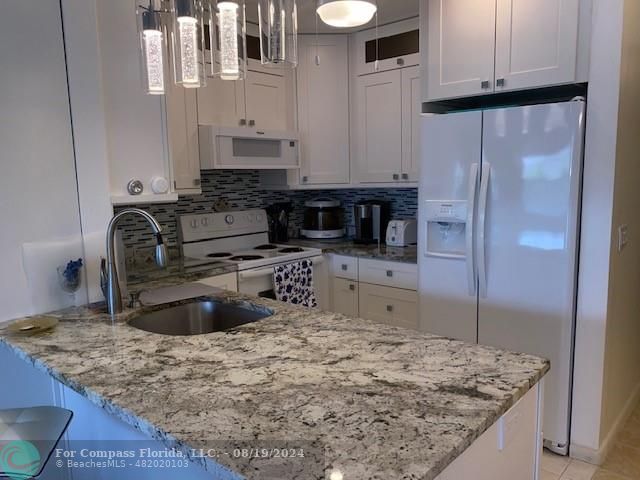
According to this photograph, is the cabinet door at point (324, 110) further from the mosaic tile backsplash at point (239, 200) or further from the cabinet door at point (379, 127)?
the mosaic tile backsplash at point (239, 200)

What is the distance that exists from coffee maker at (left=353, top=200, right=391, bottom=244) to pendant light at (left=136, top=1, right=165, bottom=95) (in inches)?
91.1

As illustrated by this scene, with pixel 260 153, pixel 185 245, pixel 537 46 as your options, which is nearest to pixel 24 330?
pixel 185 245

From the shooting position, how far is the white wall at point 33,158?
1.68 meters

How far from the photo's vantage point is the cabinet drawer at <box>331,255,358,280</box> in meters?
3.35

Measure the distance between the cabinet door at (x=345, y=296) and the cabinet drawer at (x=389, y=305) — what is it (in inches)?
2.0

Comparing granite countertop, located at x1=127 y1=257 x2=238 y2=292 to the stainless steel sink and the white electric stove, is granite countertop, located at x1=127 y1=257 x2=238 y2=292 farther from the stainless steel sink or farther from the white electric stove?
the stainless steel sink

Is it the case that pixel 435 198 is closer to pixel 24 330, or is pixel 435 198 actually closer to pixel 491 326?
pixel 491 326

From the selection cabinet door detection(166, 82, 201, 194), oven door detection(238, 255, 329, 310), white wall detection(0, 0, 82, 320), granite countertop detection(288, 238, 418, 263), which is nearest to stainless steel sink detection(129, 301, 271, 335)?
white wall detection(0, 0, 82, 320)

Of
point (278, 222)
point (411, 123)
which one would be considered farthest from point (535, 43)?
point (278, 222)

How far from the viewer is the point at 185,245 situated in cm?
332

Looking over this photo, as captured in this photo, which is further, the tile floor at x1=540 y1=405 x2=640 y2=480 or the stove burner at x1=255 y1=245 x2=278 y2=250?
the stove burner at x1=255 y1=245 x2=278 y2=250

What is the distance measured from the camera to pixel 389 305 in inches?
126

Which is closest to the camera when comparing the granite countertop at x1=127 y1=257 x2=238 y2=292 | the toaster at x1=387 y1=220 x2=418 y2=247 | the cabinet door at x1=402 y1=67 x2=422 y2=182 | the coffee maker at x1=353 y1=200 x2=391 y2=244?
the granite countertop at x1=127 y1=257 x2=238 y2=292

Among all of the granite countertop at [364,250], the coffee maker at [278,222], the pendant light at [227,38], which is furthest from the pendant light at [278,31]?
the coffee maker at [278,222]
